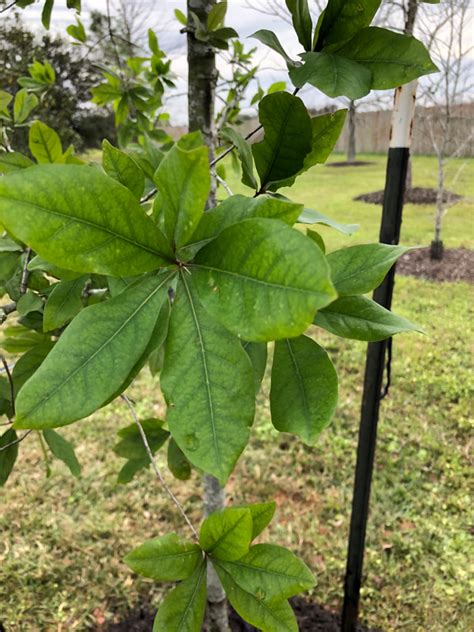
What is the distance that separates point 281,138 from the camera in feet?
1.86

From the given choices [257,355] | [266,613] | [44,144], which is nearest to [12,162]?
[44,144]

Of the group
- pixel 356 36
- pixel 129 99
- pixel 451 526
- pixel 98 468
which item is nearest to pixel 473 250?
pixel 451 526

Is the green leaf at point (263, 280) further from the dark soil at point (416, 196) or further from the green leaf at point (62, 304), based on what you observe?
the dark soil at point (416, 196)

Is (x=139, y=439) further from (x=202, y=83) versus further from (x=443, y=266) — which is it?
(x=443, y=266)

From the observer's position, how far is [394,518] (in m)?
2.31

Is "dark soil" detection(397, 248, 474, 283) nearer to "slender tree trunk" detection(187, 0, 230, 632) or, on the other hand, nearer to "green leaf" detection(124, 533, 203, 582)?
"slender tree trunk" detection(187, 0, 230, 632)

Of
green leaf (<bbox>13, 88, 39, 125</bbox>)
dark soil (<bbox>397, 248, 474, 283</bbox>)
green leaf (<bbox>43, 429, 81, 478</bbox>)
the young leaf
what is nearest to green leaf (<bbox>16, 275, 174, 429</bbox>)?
the young leaf

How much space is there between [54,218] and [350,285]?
12.6 inches

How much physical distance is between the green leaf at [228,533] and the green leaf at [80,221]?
33 cm

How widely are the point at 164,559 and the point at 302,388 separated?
0.29m

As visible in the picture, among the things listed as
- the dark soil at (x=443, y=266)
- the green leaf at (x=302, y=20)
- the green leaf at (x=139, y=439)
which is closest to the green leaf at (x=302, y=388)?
the green leaf at (x=302, y=20)

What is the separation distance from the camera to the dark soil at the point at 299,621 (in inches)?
70.2

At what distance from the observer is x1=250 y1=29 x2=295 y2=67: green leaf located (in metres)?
0.58

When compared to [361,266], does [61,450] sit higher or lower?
lower
